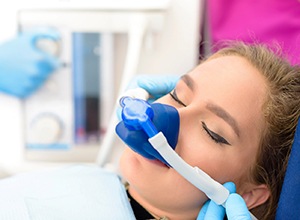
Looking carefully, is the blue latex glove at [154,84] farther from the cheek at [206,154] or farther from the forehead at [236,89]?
the cheek at [206,154]

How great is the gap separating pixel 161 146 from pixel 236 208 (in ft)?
0.63

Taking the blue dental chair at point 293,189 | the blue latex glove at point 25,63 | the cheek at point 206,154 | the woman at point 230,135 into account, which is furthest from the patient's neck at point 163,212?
the blue latex glove at point 25,63

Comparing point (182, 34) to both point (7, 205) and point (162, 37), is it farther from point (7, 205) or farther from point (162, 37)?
point (7, 205)

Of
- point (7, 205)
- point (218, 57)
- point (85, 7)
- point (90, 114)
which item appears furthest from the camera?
point (90, 114)

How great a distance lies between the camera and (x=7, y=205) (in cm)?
95

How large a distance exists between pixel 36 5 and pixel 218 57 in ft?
1.63

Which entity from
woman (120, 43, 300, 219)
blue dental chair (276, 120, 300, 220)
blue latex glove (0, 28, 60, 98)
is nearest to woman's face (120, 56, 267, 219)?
woman (120, 43, 300, 219)

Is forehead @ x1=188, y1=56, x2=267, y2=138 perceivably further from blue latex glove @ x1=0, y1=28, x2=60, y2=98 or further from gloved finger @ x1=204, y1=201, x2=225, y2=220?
blue latex glove @ x1=0, y1=28, x2=60, y2=98

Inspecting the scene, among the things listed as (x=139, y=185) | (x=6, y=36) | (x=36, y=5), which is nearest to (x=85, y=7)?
(x=36, y=5)

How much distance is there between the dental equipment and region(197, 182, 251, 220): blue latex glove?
19 mm

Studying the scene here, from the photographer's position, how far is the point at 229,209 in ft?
2.87

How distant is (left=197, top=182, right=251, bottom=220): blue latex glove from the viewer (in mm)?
857

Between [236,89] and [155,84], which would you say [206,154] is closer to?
[236,89]

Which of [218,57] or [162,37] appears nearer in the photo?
[218,57]
